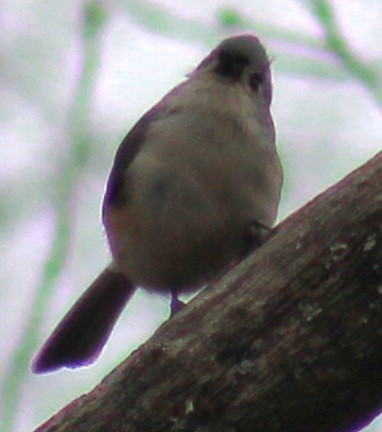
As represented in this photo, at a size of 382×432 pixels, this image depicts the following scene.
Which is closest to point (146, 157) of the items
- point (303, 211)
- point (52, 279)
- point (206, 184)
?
point (206, 184)

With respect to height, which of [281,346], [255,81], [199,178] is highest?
[255,81]

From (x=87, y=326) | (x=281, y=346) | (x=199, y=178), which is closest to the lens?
(x=281, y=346)

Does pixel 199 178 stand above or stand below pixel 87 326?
below

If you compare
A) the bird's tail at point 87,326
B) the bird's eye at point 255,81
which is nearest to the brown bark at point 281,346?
the bird's eye at point 255,81

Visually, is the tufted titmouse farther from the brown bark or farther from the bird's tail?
the brown bark

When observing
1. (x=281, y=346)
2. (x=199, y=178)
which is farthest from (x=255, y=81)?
(x=281, y=346)

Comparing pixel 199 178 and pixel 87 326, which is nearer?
pixel 199 178

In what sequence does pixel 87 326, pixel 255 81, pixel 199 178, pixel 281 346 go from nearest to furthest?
1. pixel 281 346
2. pixel 199 178
3. pixel 255 81
4. pixel 87 326

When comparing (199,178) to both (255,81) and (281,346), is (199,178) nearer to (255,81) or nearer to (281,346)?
(255,81)
